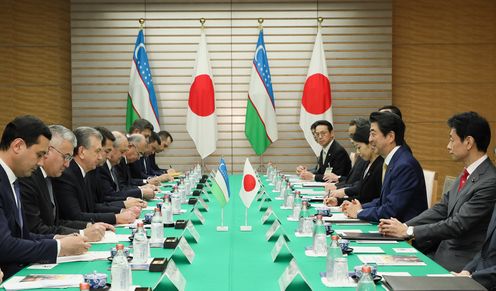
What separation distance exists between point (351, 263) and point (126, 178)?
4590 millimetres

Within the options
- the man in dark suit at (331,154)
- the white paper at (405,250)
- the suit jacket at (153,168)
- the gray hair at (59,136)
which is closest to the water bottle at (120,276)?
the white paper at (405,250)

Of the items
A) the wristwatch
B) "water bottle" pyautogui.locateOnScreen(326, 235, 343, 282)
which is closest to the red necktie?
the wristwatch

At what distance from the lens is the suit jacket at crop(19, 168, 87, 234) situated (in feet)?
11.2

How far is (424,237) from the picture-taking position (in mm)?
3488

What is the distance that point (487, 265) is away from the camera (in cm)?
296

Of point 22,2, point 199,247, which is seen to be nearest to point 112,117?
point 22,2

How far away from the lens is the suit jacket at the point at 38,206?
341cm

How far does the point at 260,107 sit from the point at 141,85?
1866 millimetres

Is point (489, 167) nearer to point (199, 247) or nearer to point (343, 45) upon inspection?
point (199, 247)

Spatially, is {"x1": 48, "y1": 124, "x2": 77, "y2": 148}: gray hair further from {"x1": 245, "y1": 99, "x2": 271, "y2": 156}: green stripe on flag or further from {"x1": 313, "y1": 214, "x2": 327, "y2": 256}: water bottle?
{"x1": 245, "y1": 99, "x2": 271, "y2": 156}: green stripe on flag

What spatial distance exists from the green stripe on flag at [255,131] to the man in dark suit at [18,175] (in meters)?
6.75

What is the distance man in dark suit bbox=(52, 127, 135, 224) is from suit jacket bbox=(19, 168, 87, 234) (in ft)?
1.22

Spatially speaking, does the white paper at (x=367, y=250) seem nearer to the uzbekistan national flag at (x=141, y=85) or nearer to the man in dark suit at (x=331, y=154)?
the man in dark suit at (x=331, y=154)

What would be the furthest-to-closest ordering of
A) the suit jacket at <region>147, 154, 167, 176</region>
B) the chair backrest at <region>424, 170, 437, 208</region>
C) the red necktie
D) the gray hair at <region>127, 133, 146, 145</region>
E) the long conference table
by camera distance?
the suit jacket at <region>147, 154, 167, 176</region> < the gray hair at <region>127, 133, 146, 145</region> < the chair backrest at <region>424, 170, 437, 208</region> < the red necktie < the long conference table
